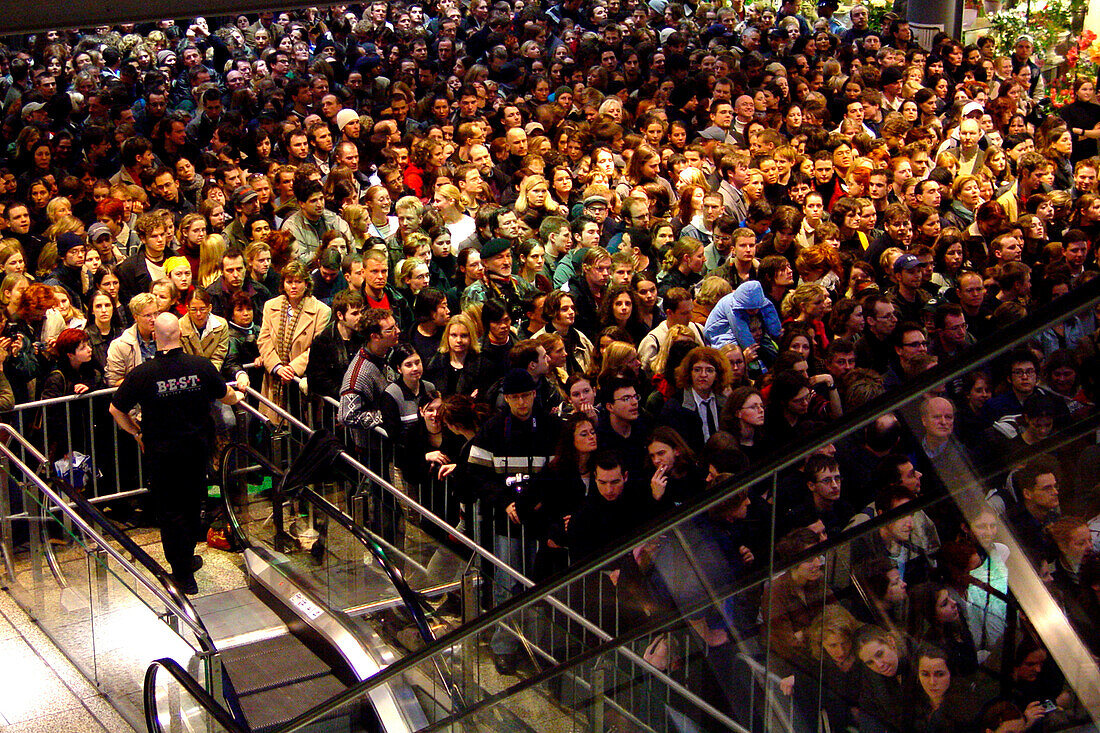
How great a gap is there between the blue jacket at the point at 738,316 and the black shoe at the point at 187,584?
3177 mm

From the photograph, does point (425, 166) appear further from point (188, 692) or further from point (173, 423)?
point (188, 692)

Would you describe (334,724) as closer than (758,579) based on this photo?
No

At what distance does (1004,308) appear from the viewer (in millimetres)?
7223

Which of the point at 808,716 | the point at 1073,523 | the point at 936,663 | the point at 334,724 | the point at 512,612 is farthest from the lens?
the point at 334,724

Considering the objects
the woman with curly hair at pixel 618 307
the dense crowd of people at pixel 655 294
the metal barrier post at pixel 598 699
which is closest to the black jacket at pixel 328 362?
the dense crowd of people at pixel 655 294

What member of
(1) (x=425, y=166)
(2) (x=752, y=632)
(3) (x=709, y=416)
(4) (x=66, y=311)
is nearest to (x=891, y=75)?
(1) (x=425, y=166)

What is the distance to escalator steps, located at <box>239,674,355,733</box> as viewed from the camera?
6.00 metres

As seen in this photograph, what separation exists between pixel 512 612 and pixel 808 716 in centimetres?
102

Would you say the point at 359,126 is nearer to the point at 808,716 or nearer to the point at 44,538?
the point at 44,538

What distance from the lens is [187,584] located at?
6.78 meters

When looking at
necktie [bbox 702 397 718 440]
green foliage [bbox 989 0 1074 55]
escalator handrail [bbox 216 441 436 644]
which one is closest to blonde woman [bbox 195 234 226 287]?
escalator handrail [bbox 216 441 436 644]

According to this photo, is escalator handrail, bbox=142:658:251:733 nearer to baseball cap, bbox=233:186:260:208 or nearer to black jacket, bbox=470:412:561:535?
black jacket, bbox=470:412:561:535

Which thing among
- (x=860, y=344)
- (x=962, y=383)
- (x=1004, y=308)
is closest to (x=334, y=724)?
(x=860, y=344)

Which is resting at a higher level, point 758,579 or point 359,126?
point 359,126
